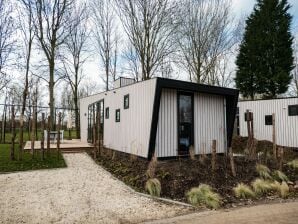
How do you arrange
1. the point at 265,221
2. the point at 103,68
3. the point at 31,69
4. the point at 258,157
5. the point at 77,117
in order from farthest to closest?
1. the point at 103,68
2. the point at 77,117
3. the point at 31,69
4. the point at 258,157
5. the point at 265,221

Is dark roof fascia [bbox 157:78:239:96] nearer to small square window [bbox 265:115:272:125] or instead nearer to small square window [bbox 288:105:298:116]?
small square window [bbox 288:105:298:116]

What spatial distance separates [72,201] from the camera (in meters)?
5.53

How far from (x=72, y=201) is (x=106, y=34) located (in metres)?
17.0

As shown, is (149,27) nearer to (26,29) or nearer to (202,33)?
(202,33)

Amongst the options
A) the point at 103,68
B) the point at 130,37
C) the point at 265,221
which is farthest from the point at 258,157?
the point at 103,68

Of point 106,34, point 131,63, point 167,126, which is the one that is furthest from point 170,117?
point 106,34

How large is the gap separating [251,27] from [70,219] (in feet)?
68.5

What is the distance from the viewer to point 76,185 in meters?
6.73

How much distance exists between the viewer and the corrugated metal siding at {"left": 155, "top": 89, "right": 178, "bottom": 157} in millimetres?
8961

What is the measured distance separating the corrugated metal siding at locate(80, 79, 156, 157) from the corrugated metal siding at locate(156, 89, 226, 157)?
1.67ft

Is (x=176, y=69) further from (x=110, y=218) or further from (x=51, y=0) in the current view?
(x=110, y=218)

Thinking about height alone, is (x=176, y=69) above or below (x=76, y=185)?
above

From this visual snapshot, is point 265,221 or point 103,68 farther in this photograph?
point 103,68

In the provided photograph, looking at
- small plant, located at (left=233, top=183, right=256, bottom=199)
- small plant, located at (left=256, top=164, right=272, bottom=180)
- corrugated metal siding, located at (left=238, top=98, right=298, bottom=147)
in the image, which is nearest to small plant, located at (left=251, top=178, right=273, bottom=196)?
small plant, located at (left=233, top=183, right=256, bottom=199)
